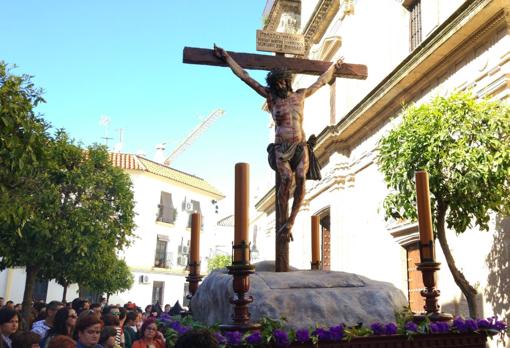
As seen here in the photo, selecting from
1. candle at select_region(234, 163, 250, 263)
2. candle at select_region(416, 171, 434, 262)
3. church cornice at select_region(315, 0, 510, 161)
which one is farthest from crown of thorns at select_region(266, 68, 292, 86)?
church cornice at select_region(315, 0, 510, 161)

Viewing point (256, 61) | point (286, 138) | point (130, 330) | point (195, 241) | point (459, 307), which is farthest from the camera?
point (459, 307)

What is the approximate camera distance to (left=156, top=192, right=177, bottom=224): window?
35.1 m

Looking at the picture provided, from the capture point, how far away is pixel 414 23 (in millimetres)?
12273

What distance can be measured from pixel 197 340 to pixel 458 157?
18.2ft

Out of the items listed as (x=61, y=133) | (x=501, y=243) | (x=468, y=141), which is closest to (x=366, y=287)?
(x=468, y=141)

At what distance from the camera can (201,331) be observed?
2172mm

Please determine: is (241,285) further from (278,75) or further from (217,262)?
(217,262)

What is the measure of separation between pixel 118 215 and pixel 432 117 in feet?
42.1

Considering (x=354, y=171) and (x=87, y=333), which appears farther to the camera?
(x=354, y=171)

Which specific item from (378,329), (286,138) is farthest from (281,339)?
(286,138)

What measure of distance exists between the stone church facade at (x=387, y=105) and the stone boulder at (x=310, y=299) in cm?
482

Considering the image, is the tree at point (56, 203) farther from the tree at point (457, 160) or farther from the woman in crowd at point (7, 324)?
the tree at point (457, 160)

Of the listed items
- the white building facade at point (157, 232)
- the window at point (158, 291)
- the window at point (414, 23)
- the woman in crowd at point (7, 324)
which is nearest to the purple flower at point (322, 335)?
the woman in crowd at point (7, 324)

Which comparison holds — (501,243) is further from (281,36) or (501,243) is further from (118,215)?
(118,215)
